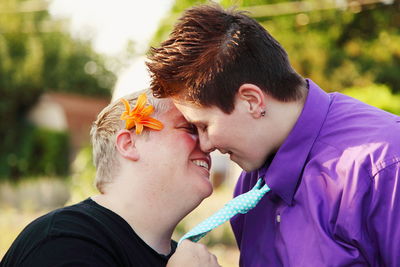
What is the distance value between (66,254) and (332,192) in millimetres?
1100

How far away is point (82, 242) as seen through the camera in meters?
2.50

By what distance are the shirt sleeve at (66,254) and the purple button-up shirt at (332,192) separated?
75cm

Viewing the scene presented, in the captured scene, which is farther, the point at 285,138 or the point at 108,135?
the point at 108,135

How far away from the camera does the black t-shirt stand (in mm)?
2443

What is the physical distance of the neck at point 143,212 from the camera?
295 centimetres

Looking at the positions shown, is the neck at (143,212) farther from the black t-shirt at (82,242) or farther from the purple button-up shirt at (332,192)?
the purple button-up shirt at (332,192)

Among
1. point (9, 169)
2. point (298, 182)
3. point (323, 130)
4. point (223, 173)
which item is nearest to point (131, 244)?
point (298, 182)

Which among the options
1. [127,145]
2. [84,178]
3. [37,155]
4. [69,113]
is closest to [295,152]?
[127,145]

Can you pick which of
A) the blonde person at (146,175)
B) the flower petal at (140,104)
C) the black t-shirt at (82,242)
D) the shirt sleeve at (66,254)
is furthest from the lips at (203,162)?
the shirt sleeve at (66,254)

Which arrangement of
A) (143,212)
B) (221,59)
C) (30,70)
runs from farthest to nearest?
(30,70) → (143,212) → (221,59)

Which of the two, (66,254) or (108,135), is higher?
(108,135)

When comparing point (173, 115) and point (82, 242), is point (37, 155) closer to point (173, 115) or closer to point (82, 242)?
point (173, 115)

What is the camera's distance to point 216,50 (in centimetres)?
263

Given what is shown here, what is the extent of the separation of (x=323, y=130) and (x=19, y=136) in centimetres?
2446
